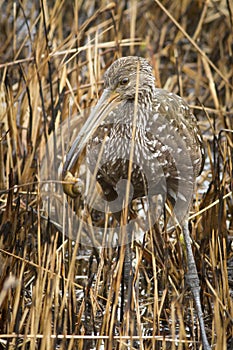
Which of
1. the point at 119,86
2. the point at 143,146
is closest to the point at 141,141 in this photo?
the point at 143,146

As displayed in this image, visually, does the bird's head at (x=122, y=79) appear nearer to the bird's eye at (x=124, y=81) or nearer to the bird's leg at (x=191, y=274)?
the bird's eye at (x=124, y=81)

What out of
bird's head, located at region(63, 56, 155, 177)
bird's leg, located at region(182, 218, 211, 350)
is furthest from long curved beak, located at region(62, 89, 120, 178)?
bird's leg, located at region(182, 218, 211, 350)

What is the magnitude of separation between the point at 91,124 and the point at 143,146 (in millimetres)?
374

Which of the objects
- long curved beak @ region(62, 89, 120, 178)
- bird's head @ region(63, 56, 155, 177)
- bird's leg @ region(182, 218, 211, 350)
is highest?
bird's head @ region(63, 56, 155, 177)

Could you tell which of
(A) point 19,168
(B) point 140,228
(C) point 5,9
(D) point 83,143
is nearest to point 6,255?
(D) point 83,143

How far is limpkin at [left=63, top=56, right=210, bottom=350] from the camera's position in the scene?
3.23m

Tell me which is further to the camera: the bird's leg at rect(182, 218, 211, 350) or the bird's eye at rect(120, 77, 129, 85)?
the bird's leg at rect(182, 218, 211, 350)

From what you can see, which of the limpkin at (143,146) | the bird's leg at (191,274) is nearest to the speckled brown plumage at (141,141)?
the limpkin at (143,146)

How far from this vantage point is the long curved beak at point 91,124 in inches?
115

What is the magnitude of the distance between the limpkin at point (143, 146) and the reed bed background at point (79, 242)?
128 millimetres

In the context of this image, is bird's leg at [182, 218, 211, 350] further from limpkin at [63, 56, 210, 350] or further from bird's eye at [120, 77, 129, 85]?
bird's eye at [120, 77, 129, 85]

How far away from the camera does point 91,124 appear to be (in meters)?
3.02

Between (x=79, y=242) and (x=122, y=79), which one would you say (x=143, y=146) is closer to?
(x=122, y=79)

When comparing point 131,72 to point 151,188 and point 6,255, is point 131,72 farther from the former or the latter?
point 6,255
